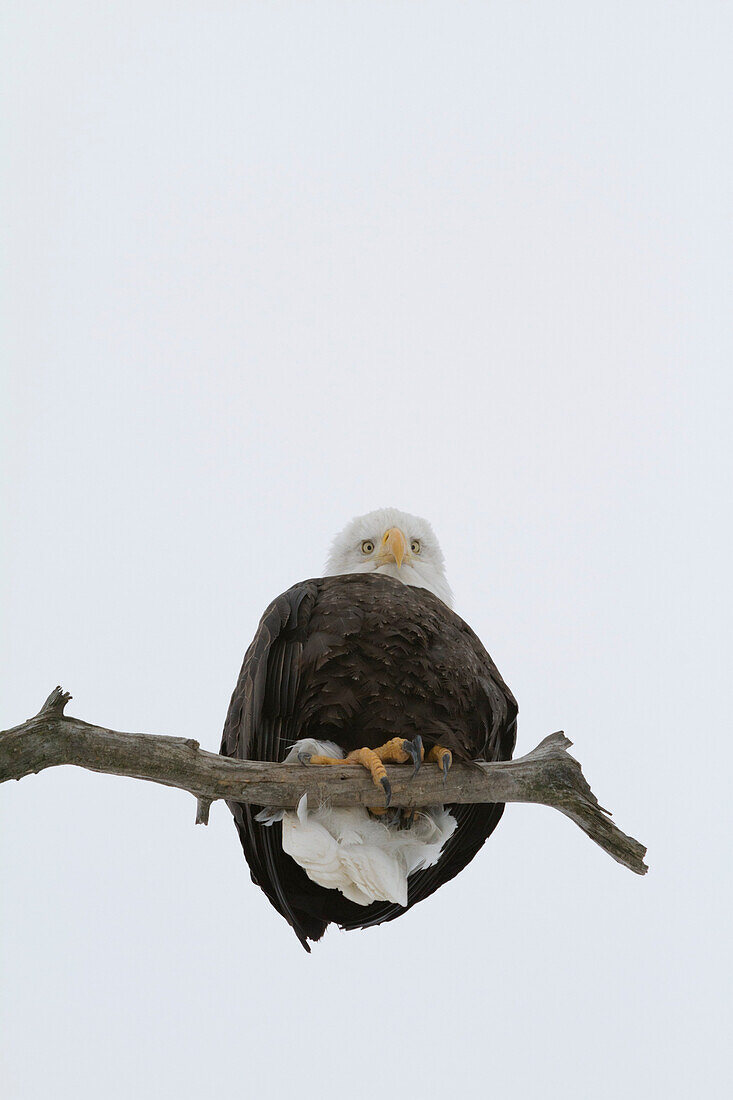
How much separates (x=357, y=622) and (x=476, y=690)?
0.53 meters

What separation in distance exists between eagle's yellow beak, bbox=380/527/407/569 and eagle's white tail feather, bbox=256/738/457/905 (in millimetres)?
936

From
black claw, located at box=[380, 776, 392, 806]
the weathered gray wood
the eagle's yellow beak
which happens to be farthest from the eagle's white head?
black claw, located at box=[380, 776, 392, 806]

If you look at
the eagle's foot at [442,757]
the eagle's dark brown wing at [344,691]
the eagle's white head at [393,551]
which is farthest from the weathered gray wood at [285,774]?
the eagle's white head at [393,551]

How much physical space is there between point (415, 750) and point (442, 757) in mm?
106

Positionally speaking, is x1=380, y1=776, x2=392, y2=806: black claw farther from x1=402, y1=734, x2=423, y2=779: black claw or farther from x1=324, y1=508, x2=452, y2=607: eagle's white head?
x1=324, y1=508, x2=452, y2=607: eagle's white head

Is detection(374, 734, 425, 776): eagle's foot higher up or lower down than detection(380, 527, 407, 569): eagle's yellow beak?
lower down

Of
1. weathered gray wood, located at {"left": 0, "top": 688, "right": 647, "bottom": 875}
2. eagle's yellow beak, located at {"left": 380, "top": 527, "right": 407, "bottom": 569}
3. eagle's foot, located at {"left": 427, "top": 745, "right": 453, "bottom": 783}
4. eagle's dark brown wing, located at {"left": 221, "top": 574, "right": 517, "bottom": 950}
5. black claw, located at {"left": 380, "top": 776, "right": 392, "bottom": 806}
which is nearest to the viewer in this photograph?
weathered gray wood, located at {"left": 0, "top": 688, "right": 647, "bottom": 875}

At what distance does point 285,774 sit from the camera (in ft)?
9.62

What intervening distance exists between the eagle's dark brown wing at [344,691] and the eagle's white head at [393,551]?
14.3 inches

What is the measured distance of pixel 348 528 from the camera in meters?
4.26

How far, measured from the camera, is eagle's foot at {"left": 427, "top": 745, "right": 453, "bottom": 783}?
312 centimetres

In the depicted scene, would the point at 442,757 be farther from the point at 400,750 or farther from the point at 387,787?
the point at 387,787

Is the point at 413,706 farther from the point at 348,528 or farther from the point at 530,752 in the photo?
the point at 348,528

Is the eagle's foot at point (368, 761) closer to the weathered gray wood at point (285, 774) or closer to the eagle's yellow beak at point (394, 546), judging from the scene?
the weathered gray wood at point (285, 774)
